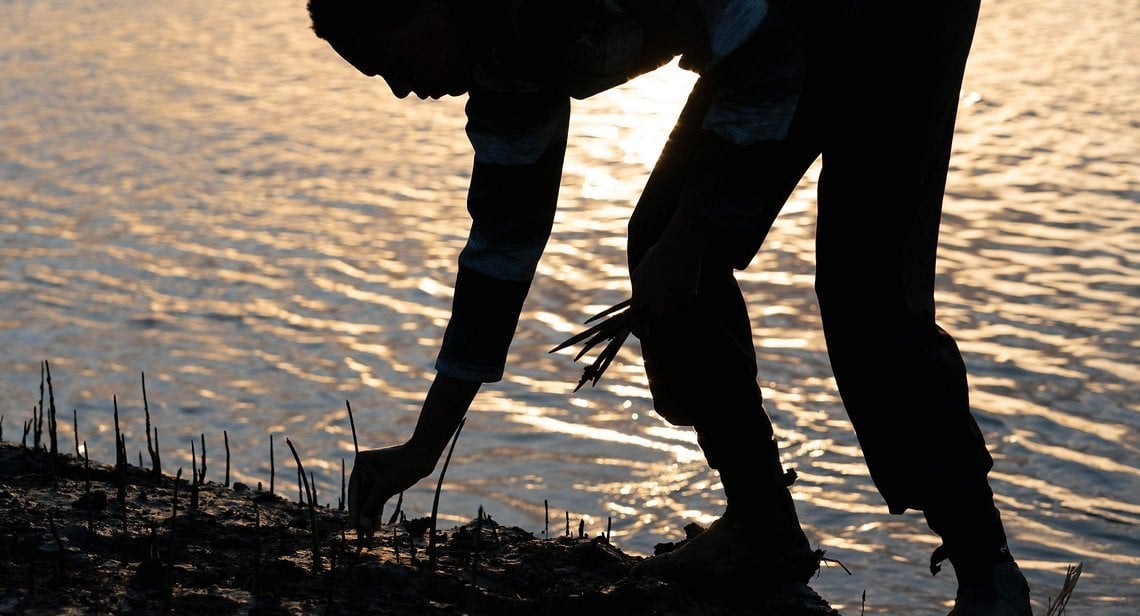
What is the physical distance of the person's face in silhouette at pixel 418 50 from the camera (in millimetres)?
2799

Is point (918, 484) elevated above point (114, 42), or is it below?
below

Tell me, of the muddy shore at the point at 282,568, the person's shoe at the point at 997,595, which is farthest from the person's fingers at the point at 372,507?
the person's shoe at the point at 997,595

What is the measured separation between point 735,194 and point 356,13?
2.87 feet

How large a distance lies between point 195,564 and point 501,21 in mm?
1782

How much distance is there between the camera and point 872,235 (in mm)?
3250

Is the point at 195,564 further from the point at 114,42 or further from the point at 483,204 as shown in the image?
the point at 114,42

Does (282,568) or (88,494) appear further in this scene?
(88,494)

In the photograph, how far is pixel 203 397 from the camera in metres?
6.54

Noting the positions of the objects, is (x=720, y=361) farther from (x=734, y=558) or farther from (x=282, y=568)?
(x=282, y=568)

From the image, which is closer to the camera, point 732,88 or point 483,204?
point 732,88

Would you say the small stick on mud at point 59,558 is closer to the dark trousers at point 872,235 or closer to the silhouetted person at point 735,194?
the silhouetted person at point 735,194

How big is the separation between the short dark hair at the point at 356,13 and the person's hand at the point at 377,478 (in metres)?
1.08

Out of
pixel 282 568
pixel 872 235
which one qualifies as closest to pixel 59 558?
pixel 282 568

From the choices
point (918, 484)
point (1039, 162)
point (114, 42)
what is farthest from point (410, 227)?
point (114, 42)
